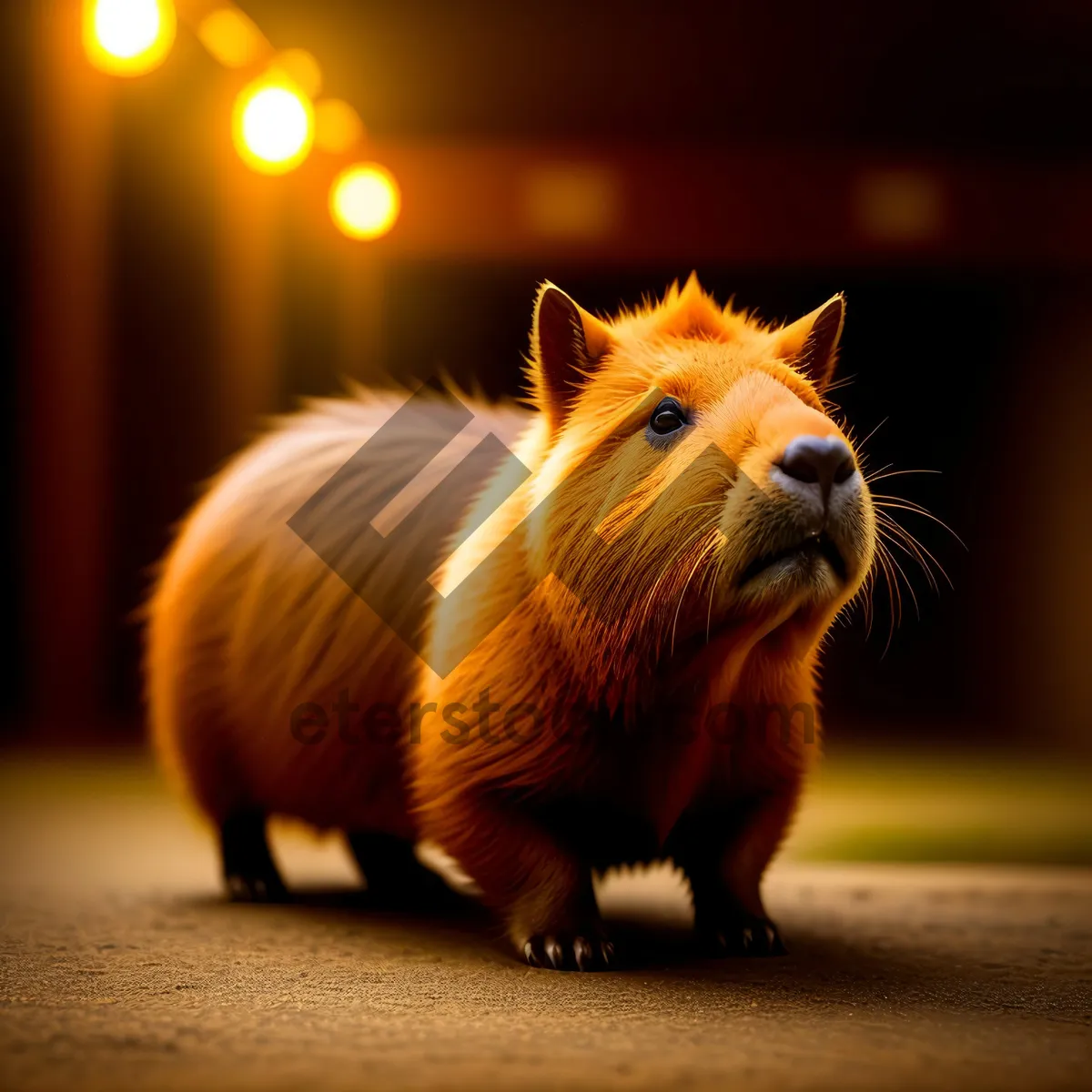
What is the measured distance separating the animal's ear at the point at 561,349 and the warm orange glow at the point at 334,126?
3257mm

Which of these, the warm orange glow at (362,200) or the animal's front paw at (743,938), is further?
the warm orange glow at (362,200)

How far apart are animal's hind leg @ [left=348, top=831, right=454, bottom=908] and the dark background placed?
114 inches

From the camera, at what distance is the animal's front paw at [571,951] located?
2.32 m

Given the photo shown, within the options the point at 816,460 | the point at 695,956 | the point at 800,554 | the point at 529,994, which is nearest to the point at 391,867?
the point at 695,956

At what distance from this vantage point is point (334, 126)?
5.48 metres

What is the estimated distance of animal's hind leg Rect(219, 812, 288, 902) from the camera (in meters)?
3.14

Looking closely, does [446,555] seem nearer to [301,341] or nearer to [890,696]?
[301,341]

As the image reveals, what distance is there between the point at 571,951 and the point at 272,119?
3171 mm

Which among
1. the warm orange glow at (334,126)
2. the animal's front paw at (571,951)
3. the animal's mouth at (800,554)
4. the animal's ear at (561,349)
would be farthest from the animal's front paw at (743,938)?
the warm orange glow at (334,126)

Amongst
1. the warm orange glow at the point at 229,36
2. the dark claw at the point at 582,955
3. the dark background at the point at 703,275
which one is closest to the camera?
the dark claw at the point at 582,955

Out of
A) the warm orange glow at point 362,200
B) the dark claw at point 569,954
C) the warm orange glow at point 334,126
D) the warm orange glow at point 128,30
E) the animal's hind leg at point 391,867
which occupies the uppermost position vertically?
the warm orange glow at point 334,126

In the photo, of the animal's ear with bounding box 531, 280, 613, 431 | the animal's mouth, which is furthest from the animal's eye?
the animal's mouth

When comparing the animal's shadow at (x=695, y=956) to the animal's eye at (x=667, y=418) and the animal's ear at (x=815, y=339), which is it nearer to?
the animal's eye at (x=667, y=418)

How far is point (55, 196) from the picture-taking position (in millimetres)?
6898
